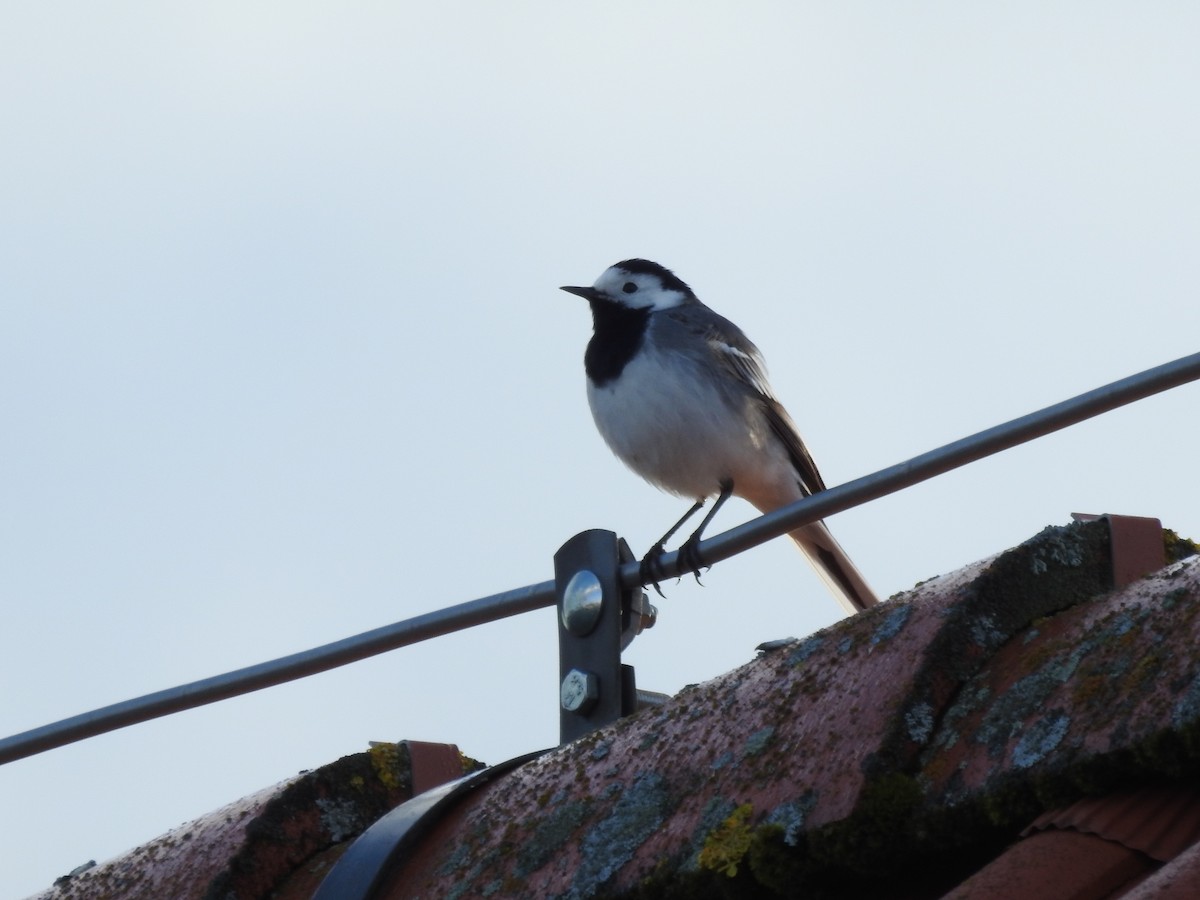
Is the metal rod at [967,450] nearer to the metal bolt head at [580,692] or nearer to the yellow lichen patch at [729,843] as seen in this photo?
the metal bolt head at [580,692]

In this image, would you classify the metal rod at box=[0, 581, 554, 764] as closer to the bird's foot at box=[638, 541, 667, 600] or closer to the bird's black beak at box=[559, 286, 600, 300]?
the bird's foot at box=[638, 541, 667, 600]

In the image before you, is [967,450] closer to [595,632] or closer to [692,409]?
[595,632]

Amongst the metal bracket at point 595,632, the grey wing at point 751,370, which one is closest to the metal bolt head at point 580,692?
the metal bracket at point 595,632

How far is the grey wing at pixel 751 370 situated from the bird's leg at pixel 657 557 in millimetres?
501

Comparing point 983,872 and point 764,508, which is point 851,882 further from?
point 764,508

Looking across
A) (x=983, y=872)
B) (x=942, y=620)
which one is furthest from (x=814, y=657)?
(x=983, y=872)

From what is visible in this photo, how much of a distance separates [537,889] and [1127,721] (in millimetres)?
1052

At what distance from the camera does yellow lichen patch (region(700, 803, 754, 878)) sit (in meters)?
2.61

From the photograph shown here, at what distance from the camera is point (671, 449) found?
709 centimetres

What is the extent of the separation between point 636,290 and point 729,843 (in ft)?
17.9

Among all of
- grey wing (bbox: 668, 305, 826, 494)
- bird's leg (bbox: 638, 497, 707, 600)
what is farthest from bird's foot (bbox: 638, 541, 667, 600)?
grey wing (bbox: 668, 305, 826, 494)

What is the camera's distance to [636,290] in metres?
7.96

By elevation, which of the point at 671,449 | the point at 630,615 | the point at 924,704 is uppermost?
the point at 671,449

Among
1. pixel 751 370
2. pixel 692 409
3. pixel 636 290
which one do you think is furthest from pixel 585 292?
pixel 692 409
